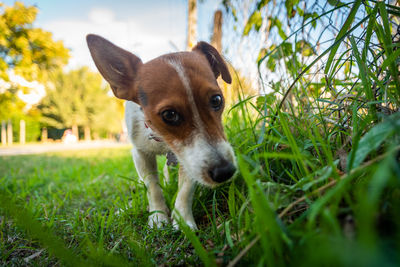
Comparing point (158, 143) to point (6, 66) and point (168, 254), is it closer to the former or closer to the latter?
point (168, 254)

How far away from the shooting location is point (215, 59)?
183 cm

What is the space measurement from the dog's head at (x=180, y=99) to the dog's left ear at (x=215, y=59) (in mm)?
225

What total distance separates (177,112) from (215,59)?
0.75 metres

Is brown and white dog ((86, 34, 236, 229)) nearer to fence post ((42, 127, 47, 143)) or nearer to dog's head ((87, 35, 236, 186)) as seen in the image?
dog's head ((87, 35, 236, 186))

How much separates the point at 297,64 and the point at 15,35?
10024 millimetres

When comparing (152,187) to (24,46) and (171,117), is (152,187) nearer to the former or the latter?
(171,117)

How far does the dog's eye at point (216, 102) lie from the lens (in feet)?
4.64

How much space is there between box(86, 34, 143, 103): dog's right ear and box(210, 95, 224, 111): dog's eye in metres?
0.62

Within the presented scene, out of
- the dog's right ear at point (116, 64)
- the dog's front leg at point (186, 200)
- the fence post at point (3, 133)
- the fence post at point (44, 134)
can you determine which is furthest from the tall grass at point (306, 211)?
the fence post at point (44, 134)

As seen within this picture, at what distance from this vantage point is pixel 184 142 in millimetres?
1331

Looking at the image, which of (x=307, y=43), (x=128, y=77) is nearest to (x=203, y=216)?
(x=128, y=77)

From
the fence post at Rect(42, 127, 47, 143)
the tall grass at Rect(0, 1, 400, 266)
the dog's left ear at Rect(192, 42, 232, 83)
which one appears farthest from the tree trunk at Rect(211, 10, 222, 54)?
the fence post at Rect(42, 127, 47, 143)

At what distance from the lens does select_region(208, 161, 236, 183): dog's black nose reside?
110cm

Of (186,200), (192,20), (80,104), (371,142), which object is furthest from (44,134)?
(371,142)
